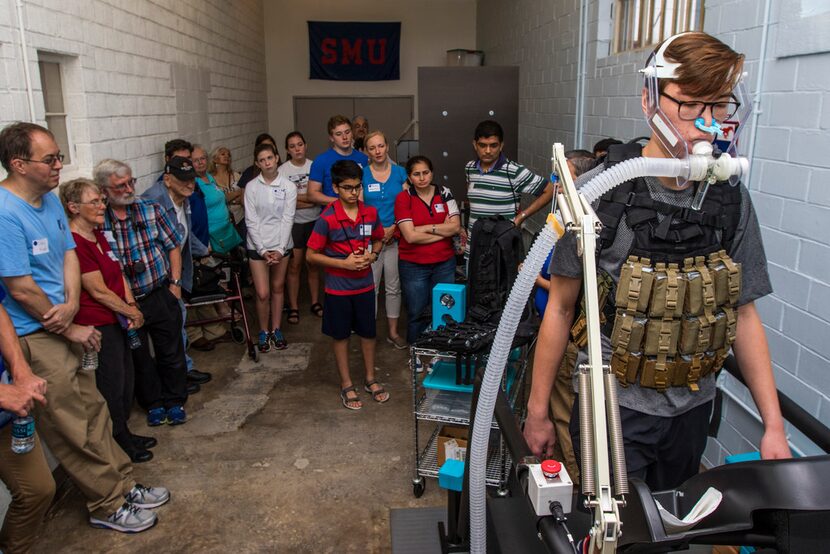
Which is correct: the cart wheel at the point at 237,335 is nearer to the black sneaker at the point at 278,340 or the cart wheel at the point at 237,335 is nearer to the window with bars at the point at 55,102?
the black sneaker at the point at 278,340

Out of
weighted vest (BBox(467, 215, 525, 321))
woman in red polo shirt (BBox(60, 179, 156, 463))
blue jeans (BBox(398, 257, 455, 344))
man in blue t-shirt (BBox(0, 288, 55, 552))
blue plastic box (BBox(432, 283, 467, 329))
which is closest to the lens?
man in blue t-shirt (BBox(0, 288, 55, 552))

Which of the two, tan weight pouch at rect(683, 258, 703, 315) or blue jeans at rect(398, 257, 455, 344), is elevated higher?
tan weight pouch at rect(683, 258, 703, 315)

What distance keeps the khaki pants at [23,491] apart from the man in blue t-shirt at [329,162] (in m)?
3.12

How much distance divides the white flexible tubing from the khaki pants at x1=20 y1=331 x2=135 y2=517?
197 cm

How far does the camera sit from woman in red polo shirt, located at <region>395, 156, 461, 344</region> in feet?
14.5

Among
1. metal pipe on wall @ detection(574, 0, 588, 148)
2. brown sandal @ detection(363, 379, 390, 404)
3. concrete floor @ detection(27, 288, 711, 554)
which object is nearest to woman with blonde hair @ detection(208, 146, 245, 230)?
concrete floor @ detection(27, 288, 711, 554)

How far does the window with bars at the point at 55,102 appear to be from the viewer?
3.58 meters

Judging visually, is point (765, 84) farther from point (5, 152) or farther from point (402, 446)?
point (5, 152)

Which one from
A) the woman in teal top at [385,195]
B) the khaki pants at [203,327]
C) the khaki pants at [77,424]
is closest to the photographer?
the khaki pants at [77,424]

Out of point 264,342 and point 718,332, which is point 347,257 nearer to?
point 264,342

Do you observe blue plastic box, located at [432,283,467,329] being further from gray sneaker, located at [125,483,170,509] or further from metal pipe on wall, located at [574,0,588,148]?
metal pipe on wall, located at [574,0,588,148]

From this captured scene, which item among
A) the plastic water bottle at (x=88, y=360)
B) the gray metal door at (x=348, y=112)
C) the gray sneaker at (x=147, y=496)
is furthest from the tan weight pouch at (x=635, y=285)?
the gray metal door at (x=348, y=112)

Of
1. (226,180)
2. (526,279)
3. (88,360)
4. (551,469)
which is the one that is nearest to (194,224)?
(226,180)

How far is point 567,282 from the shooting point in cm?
167
